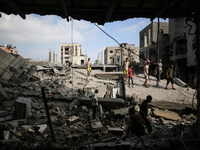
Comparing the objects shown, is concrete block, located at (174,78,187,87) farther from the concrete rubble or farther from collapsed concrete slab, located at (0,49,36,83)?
collapsed concrete slab, located at (0,49,36,83)

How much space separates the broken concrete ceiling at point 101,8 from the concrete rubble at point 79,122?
2922 millimetres

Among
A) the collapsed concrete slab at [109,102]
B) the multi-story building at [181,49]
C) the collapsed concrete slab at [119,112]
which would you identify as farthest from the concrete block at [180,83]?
the collapsed concrete slab at [119,112]

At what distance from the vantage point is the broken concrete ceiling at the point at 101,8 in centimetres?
279

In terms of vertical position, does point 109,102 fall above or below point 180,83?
below

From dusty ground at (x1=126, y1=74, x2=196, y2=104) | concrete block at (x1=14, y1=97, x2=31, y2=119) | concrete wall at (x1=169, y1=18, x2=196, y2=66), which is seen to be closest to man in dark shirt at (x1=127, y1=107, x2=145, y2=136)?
concrete block at (x1=14, y1=97, x2=31, y2=119)

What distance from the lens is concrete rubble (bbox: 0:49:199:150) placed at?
320cm

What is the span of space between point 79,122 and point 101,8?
14.4 ft

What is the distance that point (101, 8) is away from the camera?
9.62 ft

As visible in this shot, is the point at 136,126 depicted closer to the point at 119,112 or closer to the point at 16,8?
the point at 119,112

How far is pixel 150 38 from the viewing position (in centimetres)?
2773

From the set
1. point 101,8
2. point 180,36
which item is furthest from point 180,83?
point 101,8

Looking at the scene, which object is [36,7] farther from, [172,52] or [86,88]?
[172,52]

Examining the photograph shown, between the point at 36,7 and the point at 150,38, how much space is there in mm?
28617

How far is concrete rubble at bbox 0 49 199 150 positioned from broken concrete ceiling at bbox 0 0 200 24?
9.59ft
